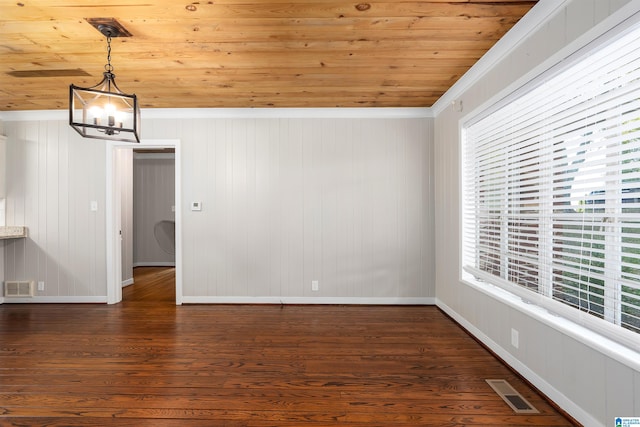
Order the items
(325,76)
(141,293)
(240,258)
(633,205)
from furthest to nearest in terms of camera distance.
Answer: (141,293), (240,258), (325,76), (633,205)

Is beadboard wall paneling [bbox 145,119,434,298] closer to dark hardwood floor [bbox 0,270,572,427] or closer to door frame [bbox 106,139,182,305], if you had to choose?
door frame [bbox 106,139,182,305]

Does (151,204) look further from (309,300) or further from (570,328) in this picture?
(570,328)

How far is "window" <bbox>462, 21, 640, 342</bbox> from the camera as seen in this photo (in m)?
1.65

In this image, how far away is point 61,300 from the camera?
14.5 ft

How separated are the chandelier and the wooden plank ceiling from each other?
1.22 feet

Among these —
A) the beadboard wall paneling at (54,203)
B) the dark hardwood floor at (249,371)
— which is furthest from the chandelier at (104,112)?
the beadboard wall paneling at (54,203)

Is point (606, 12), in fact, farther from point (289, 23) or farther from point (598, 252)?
point (289, 23)

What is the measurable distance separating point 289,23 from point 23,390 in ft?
9.91

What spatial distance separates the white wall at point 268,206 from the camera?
14.3ft

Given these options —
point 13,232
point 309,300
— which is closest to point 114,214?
point 13,232

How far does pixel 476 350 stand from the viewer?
2.93 metres

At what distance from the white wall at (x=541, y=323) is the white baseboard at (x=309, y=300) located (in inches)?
23.4

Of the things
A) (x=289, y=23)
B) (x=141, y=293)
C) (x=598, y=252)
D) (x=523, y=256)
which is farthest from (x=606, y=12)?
(x=141, y=293)

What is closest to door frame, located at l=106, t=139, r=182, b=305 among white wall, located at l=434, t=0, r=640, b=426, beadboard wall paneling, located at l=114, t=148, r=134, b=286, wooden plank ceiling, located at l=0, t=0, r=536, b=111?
wooden plank ceiling, located at l=0, t=0, r=536, b=111
